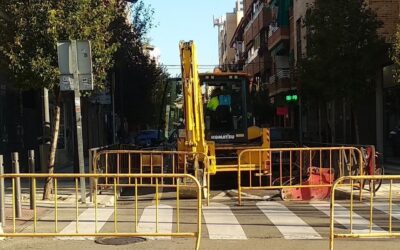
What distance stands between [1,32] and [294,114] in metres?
35.0

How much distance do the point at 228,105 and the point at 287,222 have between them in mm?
7174

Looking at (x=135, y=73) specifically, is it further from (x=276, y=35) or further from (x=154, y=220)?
(x=154, y=220)

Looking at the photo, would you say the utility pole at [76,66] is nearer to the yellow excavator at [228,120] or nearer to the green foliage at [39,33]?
the green foliage at [39,33]

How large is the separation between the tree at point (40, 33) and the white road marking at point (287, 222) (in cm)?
467

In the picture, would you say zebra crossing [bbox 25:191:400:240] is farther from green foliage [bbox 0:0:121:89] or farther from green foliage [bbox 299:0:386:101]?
green foliage [bbox 299:0:386:101]

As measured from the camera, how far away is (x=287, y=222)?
32.3ft

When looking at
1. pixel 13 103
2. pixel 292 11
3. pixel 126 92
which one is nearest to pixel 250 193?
pixel 13 103

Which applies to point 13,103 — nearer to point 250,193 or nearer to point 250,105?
point 250,105

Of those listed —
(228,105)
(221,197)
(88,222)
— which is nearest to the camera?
(88,222)

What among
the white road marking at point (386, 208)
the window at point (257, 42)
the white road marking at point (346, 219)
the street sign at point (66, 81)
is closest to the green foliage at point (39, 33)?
the street sign at point (66, 81)

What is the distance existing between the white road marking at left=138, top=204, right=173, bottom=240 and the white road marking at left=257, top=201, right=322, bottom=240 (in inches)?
66.2

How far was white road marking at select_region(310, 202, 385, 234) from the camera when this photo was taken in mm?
9156

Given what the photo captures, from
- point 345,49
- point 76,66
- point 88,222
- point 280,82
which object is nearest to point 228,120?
point 76,66

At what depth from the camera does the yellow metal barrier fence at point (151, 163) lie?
13.3m
